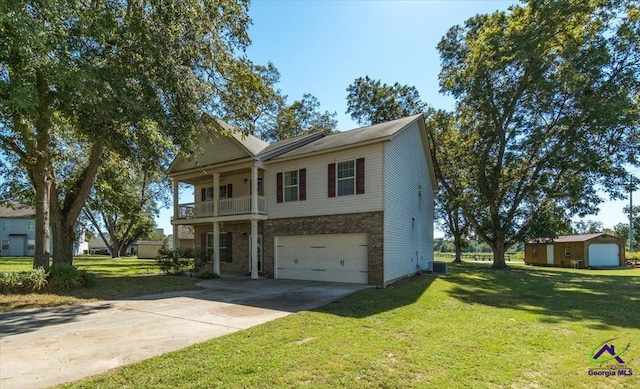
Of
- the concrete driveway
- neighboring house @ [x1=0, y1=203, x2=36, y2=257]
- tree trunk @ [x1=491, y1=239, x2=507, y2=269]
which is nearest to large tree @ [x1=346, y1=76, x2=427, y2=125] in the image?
tree trunk @ [x1=491, y1=239, x2=507, y2=269]

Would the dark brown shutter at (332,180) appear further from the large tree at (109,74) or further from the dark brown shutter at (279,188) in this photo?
the large tree at (109,74)

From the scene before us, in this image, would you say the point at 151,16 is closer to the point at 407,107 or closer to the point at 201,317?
the point at 201,317

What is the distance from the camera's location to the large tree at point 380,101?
1108 inches

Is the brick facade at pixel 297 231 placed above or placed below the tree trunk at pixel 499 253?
above

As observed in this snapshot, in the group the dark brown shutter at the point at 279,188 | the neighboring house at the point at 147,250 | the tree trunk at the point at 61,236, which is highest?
the dark brown shutter at the point at 279,188

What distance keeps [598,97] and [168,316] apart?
79.0 feet

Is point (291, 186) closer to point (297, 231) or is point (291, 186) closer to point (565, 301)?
point (297, 231)

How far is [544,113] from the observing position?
21766mm

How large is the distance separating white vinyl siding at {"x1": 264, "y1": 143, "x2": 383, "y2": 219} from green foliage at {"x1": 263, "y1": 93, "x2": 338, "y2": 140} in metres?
14.8

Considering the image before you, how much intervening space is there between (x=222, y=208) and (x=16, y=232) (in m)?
42.5

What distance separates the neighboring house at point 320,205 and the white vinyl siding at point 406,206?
5 centimetres

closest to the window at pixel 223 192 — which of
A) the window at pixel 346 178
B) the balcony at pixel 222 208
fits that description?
the balcony at pixel 222 208

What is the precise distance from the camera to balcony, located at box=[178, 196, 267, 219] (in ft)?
53.6

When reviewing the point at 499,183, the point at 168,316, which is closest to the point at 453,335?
the point at 168,316
